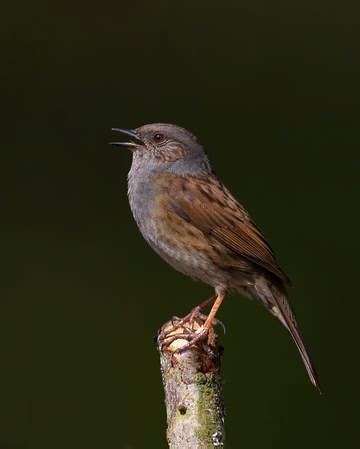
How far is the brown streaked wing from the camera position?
370 centimetres

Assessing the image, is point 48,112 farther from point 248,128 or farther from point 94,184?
point 248,128

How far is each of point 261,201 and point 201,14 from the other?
4.70ft

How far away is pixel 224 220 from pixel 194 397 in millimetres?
828

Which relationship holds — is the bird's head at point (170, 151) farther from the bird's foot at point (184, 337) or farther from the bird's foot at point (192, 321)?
the bird's foot at point (184, 337)

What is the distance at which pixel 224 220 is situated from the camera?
12.3 feet

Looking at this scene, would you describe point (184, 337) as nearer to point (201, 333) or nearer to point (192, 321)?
point (201, 333)

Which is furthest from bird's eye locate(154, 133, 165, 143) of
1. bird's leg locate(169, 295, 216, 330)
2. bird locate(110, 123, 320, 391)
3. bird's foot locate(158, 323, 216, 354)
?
bird's foot locate(158, 323, 216, 354)

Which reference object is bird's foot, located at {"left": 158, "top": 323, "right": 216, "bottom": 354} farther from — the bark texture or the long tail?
the long tail

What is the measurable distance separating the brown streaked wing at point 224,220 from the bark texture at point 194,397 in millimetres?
490

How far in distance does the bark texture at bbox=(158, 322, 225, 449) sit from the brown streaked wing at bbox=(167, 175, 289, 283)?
0.49 m

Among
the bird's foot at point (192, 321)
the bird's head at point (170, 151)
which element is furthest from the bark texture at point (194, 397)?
the bird's head at point (170, 151)

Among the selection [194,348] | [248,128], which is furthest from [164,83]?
[194,348]

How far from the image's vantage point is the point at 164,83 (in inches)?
225

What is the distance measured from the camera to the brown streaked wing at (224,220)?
12.1ft
